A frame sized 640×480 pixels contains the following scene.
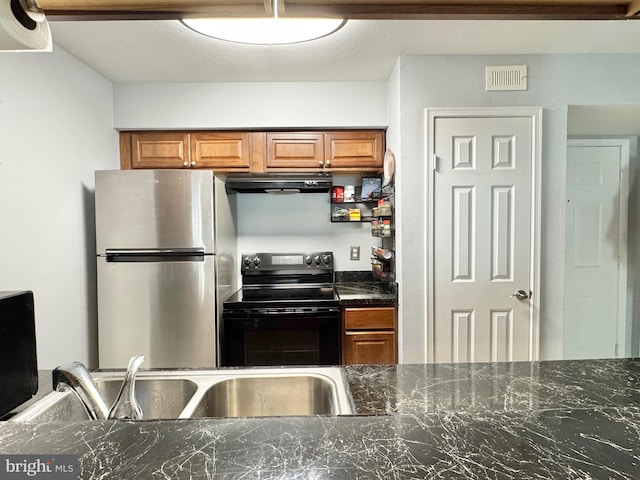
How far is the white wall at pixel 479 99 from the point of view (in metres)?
2.32

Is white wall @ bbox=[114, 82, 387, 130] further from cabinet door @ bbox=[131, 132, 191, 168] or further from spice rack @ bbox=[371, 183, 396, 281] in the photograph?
spice rack @ bbox=[371, 183, 396, 281]

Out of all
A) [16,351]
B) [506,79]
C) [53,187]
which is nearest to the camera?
[16,351]

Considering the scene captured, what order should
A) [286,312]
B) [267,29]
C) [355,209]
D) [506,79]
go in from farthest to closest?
1. [355,209]
2. [286,312]
3. [506,79]
4. [267,29]

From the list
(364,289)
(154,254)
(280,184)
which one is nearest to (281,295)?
(364,289)

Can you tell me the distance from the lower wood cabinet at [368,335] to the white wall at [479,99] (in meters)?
0.18

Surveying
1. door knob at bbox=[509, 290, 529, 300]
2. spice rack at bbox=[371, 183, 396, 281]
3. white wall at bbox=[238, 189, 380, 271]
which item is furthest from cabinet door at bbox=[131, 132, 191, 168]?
door knob at bbox=[509, 290, 529, 300]

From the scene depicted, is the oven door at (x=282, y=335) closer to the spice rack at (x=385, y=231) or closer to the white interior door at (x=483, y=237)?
the spice rack at (x=385, y=231)

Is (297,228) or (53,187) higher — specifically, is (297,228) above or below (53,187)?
below

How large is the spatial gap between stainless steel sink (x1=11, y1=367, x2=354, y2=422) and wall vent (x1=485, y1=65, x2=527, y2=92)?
6.81 ft

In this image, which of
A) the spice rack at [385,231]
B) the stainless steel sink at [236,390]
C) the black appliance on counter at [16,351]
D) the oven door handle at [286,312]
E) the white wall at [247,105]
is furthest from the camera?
the white wall at [247,105]

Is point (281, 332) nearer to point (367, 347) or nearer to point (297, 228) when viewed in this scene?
point (367, 347)

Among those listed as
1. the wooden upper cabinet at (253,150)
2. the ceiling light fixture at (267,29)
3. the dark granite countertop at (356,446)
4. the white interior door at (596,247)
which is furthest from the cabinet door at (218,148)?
the white interior door at (596,247)

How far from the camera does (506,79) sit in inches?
91.5

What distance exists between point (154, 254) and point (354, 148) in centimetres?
163
